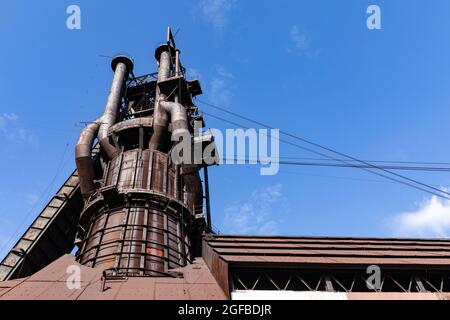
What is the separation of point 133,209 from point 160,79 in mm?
13194

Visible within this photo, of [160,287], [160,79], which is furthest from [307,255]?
[160,79]

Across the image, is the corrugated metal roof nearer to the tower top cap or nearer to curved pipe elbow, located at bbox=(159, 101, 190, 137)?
curved pipe elbow, located at bbox=(159, 101, 190, 137)

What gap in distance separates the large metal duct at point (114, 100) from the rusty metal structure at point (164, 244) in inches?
3.6

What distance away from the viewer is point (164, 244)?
21.4m

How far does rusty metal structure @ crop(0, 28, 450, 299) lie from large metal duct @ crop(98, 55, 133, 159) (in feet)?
0.30

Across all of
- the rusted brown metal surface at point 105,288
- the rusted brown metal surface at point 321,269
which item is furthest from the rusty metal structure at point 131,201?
the rusted brown metal surface at point 321,269

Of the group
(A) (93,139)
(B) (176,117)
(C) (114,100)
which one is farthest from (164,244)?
(C) (114,100)

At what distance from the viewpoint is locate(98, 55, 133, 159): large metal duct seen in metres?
27.9

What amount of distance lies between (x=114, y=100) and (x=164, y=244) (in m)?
14.9

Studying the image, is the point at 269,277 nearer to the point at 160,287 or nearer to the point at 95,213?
the point at 160,287

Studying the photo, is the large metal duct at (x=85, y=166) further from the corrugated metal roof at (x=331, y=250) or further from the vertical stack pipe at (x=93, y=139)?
the corrugated metal roof at (x=331, y=250)

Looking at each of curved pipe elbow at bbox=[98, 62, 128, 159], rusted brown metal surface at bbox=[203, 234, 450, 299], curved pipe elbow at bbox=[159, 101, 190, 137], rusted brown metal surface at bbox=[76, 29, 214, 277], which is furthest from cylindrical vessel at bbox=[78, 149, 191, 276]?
rusted brown metal surface at bbox=[203, 234, 450, 299]

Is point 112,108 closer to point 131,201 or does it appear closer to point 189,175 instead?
point 189,175

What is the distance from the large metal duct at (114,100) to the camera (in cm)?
2786
